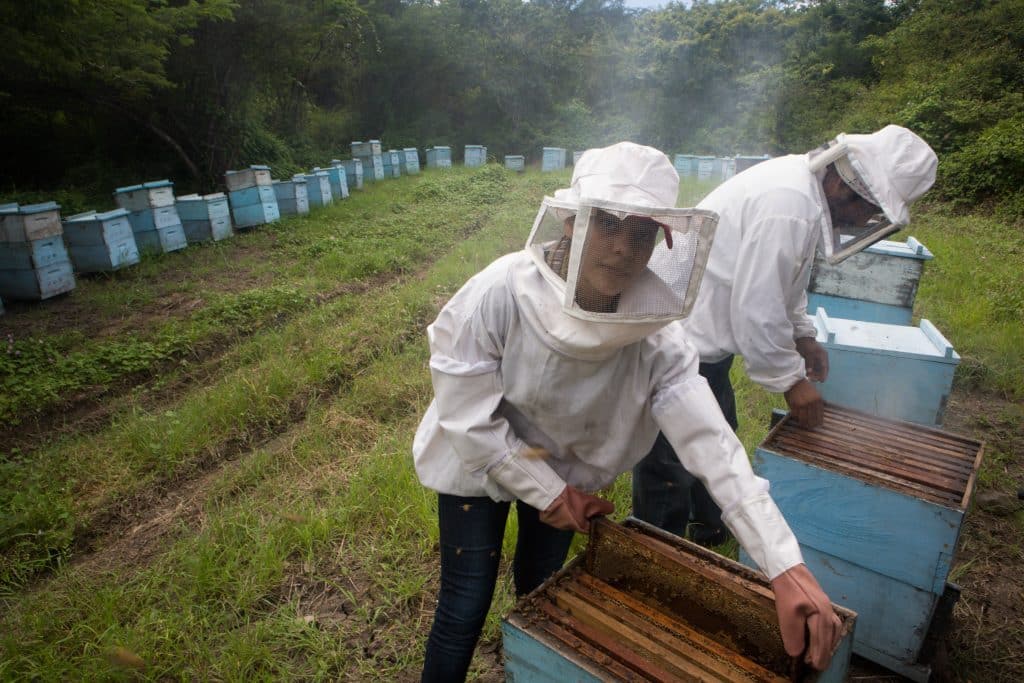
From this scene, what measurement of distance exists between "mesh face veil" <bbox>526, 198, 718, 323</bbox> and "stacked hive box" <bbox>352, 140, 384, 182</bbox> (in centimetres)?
1435

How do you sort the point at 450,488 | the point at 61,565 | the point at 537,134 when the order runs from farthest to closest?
the point at 537,134, the point at 61,565, the point at 450,488

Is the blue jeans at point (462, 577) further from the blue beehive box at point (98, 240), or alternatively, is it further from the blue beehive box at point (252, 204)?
the blue beehive box at point (252, 204)

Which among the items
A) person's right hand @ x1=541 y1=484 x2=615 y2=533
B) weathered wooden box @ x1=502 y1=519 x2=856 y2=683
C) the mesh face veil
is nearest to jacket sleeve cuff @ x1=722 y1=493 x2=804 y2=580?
weathered wooden box @ x1=502 y1=519 x2=856 y2=683

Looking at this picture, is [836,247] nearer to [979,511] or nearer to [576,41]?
[979,511]

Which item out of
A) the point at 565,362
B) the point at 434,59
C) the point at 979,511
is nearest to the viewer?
the point at 565,362

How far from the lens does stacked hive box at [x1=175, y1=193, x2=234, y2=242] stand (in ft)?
27.3

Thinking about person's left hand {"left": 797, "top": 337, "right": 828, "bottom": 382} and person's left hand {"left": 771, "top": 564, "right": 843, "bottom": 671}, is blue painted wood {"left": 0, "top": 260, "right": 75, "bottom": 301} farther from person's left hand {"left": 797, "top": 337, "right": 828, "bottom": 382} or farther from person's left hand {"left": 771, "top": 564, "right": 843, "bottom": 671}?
person's left hand {"left": 771, "top": 564, "right": 843, "bottom": 671}

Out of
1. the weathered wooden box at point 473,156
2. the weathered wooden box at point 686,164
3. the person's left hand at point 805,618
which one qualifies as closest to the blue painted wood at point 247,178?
the person's left hand at point 805,618

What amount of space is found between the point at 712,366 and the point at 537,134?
2195cm

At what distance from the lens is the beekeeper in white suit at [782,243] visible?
83.5 inches

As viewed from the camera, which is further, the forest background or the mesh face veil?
the forest background

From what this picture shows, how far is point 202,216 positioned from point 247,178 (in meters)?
1.12

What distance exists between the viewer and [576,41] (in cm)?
2423

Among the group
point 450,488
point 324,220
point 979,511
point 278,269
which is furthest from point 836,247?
point 324,220
